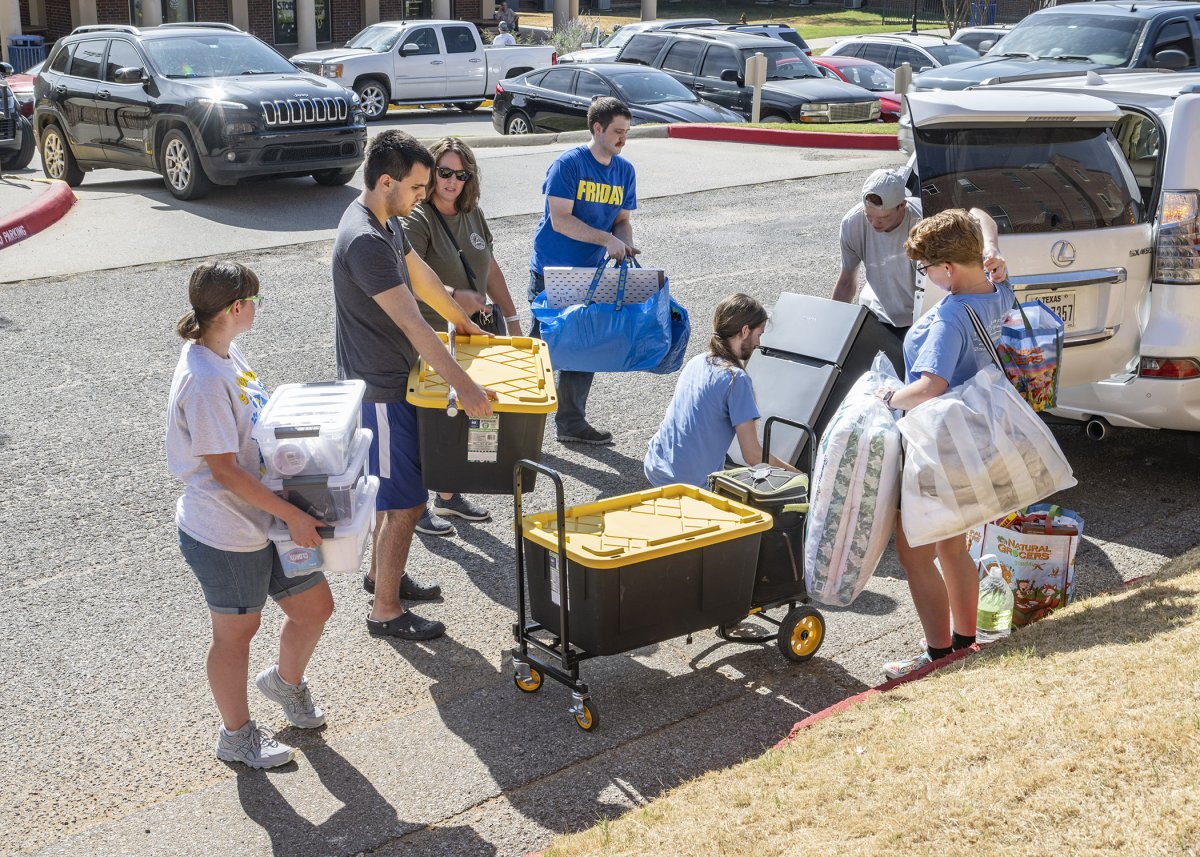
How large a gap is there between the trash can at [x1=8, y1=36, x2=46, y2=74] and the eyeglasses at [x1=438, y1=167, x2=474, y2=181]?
30686mm

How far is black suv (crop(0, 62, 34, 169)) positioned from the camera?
661 inches

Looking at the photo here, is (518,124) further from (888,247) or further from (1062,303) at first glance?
(1062,303)

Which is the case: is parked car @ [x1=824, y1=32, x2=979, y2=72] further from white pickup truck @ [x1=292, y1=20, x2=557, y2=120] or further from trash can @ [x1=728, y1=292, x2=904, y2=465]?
trash can @ [x1=728, y1=292, x2=904, y2=465]

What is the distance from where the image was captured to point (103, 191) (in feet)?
47.9

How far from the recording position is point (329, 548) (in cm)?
417

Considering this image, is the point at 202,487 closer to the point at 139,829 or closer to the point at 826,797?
the point at 139,829

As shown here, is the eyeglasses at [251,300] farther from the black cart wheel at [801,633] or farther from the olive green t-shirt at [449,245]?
the black cart wheel at [801,633]

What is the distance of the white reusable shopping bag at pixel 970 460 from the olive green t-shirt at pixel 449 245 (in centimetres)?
239

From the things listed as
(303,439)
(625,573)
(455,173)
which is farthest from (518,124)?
(303,439)

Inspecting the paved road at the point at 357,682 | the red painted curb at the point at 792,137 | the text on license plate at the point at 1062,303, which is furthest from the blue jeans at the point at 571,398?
the red painted curb at the point at 792,137

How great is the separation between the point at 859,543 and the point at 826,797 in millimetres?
1201

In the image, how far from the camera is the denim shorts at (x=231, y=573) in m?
4.12

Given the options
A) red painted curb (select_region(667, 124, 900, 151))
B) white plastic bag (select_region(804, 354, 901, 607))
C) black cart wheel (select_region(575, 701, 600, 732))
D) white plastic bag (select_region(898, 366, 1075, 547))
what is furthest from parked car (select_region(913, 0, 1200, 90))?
black cart wheel (select_region(575, 701, 600, 732))

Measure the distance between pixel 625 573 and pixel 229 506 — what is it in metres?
1.31
